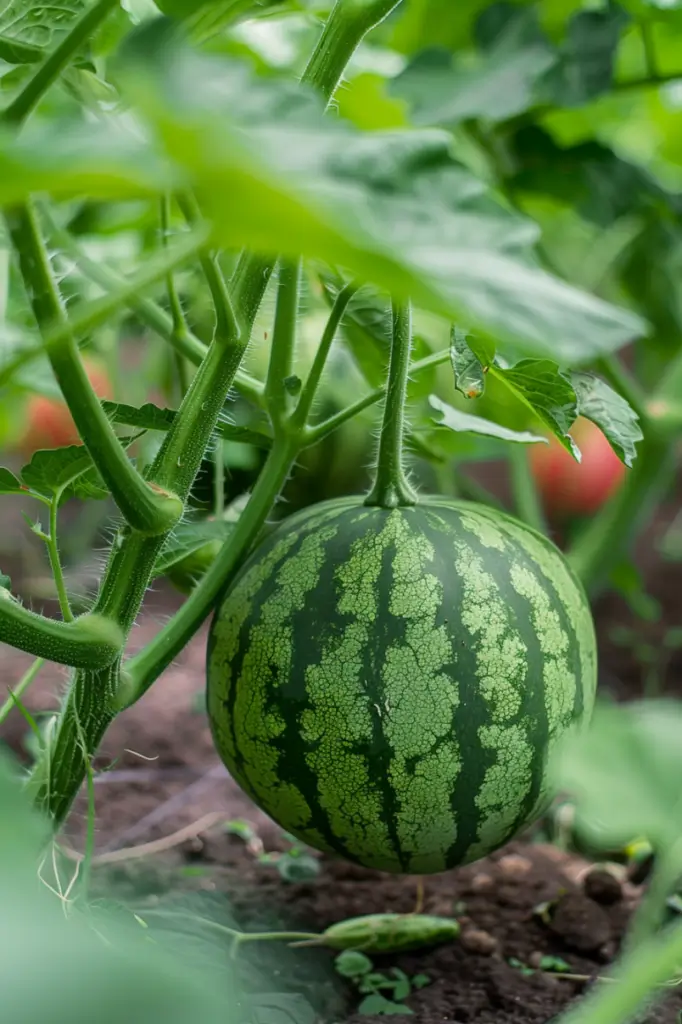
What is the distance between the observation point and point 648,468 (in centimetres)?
187

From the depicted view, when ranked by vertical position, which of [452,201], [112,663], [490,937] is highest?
[452,201]

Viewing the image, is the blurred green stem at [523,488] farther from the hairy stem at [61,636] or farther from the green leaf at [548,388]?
the hairy stem at [61,636]

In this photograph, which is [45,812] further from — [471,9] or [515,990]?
[471,9]

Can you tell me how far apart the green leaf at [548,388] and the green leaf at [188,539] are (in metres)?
0.39

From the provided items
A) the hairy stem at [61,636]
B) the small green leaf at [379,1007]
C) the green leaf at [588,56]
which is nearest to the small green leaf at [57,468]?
the hairy stem at [61,636]

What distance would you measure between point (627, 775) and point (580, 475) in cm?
270

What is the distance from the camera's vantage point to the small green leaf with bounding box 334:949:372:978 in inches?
45.6

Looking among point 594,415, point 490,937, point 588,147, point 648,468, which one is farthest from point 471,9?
point 490,937

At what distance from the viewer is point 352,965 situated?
1.16 m

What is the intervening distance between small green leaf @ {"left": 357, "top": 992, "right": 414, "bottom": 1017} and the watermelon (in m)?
0.14

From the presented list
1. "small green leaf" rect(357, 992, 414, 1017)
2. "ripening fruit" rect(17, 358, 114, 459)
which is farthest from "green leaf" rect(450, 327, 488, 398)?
"ripening fruit" rect(17, 358, 114, 459)

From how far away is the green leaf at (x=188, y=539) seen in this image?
1081 millimetres

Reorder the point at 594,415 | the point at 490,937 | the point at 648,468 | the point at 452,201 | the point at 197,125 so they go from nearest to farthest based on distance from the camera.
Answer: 1. the point at 197,125
2. the point at 452,201
3. the point at 594,415
4. the point at 490,937
5. the point at 648,468

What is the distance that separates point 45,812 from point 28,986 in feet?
2.00
